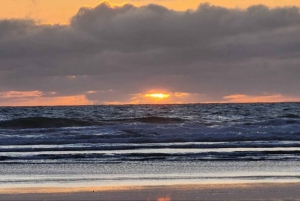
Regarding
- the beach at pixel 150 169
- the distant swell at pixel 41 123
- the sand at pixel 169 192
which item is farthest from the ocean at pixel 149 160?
the distant swell at pixel 41 123

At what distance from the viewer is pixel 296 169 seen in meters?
14.9

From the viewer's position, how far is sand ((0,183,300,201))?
1078cm

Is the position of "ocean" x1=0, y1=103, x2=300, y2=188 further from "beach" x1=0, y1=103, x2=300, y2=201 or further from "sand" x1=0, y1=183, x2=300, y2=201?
"sand" x1=0, y1=183, x2=300, y2=201

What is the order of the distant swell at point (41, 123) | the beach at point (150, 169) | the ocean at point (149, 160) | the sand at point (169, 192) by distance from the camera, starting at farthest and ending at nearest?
the distant swell at point (41, 123), the ocean at point (149, 160), the beach at point (150, 169), the sand at point (169, 192)

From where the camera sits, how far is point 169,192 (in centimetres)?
1132

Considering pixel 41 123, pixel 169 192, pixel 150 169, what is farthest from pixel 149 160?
pixel 41 123

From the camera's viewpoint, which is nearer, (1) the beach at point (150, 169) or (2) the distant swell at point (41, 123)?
(1) the beach at point (150, 169)

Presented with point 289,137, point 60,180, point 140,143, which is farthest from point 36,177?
point 289,137

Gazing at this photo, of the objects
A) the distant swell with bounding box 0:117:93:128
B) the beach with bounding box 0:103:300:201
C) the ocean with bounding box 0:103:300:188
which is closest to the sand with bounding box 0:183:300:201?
the beach with bounding box 0:103:300:201

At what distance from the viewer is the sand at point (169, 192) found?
424 inches

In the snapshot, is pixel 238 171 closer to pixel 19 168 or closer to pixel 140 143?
pixel 19 168

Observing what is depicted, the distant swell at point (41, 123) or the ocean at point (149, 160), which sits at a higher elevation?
the distant swell at point (41, 123)

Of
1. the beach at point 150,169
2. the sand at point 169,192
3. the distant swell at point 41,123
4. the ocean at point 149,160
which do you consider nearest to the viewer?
the sand at point 169,192

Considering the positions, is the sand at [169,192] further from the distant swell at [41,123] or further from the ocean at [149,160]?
the distant swell at [41,123]
